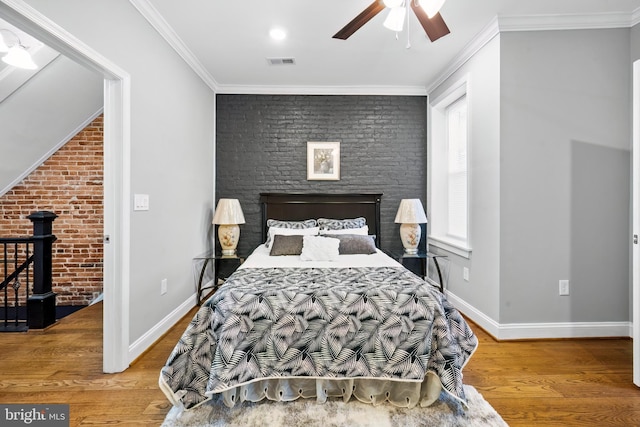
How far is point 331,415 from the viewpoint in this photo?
6.11 feet

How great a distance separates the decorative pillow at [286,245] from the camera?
3.50 meters

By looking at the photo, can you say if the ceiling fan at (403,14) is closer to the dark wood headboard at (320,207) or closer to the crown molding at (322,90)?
the crown molding at (322,90)

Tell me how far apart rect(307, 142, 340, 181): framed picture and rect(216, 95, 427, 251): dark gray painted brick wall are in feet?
0.23

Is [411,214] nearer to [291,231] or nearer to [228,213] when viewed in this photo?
[291,231]

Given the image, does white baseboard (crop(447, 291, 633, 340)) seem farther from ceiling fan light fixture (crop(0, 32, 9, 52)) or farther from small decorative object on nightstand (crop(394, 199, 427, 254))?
ceiling fan light fixture (crop(0, 32, 9, 52))

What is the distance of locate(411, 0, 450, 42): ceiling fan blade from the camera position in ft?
6.70

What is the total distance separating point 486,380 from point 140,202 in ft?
8.94

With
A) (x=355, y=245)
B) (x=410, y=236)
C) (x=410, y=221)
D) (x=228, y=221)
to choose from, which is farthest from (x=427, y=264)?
(x=228, y=221)

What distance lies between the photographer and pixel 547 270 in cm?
290

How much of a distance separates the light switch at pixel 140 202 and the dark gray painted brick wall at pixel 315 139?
179 centimetres

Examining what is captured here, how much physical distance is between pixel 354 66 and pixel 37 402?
12.5 ft

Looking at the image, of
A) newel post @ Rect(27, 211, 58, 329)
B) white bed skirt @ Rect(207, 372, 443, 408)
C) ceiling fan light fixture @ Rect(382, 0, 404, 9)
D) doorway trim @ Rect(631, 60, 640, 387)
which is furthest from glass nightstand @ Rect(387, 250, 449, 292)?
newel post @ Rect(27, 211, 58, 329)

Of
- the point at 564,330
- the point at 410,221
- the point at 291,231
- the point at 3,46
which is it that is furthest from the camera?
the point at 410,221

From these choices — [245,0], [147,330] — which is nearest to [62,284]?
[147,330]
